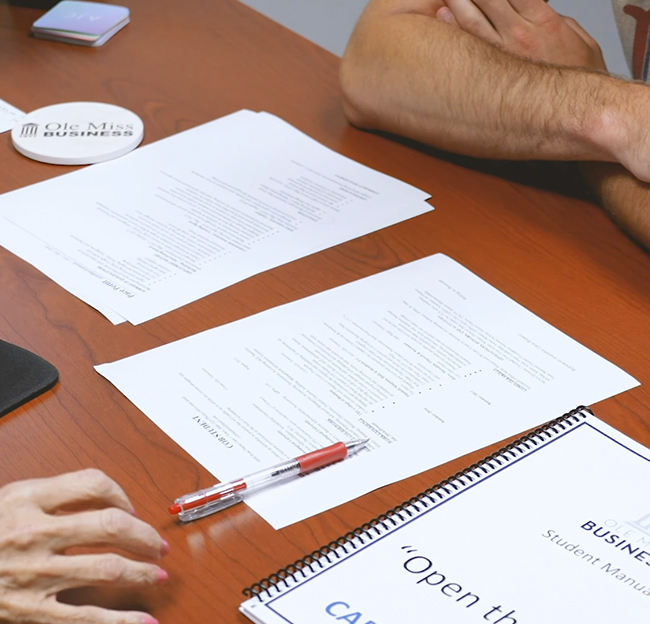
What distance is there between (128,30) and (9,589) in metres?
1.14

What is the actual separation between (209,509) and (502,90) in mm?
732

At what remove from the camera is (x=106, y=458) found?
2.59 feet

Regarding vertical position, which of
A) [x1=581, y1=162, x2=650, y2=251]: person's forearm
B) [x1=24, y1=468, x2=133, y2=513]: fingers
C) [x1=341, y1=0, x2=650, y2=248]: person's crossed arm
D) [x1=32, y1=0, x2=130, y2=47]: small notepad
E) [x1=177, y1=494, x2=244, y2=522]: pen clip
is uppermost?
[x1=341, y1=0, x2=650, y2=248]: person's crossed arm

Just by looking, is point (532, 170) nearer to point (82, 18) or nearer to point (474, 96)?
point (474, 96)

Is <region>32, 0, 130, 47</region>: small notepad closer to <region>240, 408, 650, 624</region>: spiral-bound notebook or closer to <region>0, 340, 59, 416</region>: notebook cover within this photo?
<region>0, 340, 59, 416</region>: notebook cover

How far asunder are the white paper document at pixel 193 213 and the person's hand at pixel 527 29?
0.96ft

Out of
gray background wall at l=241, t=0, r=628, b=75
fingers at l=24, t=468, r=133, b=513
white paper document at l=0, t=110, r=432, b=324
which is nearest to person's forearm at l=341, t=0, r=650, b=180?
white paper document at l=0, t=110, r=432, b=324

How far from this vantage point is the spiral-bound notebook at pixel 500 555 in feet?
2.13

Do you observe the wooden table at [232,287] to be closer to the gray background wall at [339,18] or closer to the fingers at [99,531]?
the fingers at [99,531]

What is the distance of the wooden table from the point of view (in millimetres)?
731

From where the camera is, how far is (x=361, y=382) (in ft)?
2.90

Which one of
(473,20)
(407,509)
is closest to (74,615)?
(407,509)

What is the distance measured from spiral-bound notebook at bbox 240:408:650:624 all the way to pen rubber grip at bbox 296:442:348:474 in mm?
75

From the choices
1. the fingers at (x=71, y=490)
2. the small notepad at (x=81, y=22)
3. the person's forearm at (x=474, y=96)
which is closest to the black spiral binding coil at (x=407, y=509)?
the fingers at (x=71, y=490)
